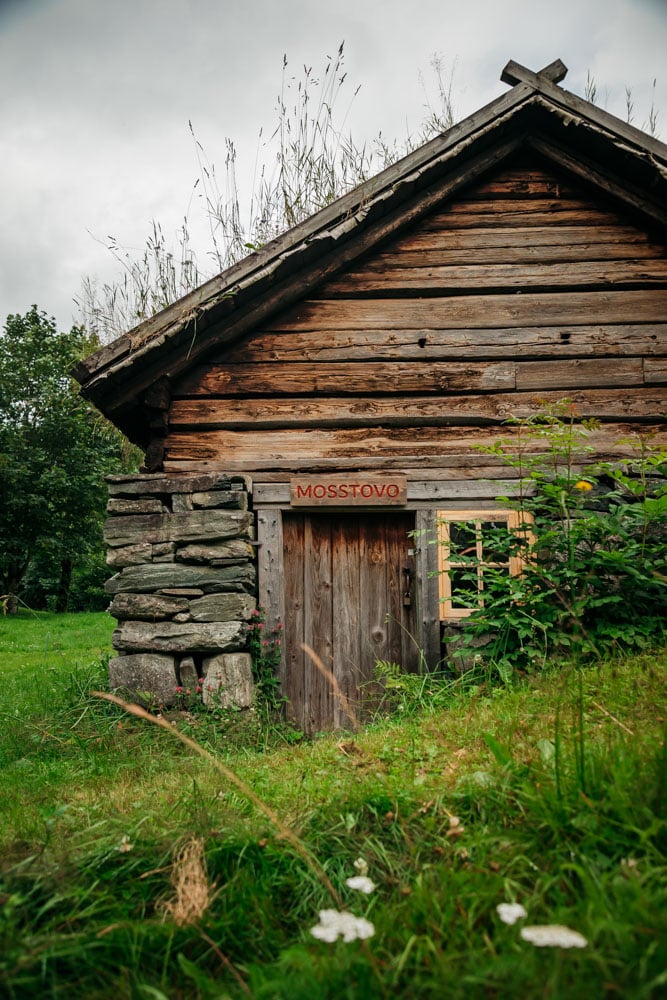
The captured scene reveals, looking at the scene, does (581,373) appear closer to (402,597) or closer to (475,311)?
(475,311)

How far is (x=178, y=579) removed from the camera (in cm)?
520

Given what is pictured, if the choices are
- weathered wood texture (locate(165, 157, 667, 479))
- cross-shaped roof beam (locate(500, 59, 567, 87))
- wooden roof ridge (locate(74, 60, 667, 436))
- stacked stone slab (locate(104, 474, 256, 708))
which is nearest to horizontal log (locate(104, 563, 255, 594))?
stacked stone slab (locate(104, 474, 256, 708))

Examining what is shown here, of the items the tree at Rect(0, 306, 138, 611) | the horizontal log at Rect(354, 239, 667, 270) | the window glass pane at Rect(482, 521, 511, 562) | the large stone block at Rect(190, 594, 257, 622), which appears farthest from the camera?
the tree at Rect(0, 306, 138, 611)

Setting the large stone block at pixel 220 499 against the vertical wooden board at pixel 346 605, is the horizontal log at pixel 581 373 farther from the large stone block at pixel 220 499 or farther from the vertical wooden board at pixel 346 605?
the large stone block at pixel 220 499

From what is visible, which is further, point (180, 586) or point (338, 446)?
point (338, 446)

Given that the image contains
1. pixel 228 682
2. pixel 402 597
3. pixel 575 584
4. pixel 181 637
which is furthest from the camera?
pixel 402 597

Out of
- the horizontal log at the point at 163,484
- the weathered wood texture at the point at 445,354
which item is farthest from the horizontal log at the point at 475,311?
the horizontal log at the point at 163,484

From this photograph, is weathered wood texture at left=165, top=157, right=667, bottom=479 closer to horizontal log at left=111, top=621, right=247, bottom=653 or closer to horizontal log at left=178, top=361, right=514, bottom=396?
horizontal log at left=178, top=361, right=514, bottom=396

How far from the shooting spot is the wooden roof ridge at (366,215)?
17.6ft

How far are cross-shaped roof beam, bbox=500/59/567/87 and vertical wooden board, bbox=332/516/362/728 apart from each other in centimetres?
452

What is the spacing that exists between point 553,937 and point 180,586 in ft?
14.1

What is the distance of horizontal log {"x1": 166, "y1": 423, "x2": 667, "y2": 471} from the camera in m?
5.68

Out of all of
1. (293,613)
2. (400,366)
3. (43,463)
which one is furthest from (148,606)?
(43,463)

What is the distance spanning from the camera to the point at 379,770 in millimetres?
2855
